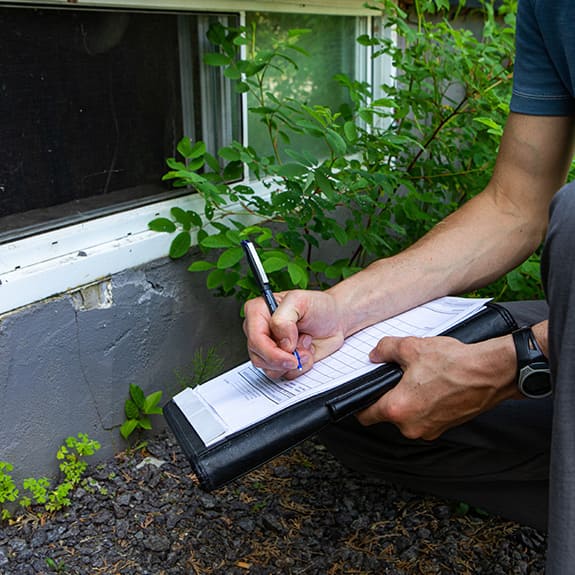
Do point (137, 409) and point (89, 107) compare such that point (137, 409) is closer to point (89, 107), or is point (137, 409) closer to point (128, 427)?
point (128, 427)

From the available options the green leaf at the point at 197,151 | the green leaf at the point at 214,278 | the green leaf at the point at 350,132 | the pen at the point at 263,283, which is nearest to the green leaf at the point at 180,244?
the green leaf at the point at 214,278

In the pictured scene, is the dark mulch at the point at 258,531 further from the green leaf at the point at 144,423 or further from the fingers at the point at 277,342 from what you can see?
the fingers at the point at 277,342

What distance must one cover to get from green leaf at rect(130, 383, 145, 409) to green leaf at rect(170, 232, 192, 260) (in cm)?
43

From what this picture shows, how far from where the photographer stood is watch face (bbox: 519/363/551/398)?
4.44 feet

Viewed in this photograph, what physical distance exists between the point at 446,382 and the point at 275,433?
0.33m

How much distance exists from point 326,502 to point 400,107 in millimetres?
1288

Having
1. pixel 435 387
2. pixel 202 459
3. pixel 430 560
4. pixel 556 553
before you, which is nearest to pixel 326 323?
pixel 435 387

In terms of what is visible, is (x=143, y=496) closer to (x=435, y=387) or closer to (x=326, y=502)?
(x=326, y=502)

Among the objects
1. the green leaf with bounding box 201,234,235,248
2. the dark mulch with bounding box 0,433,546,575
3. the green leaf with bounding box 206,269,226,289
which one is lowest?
the dark mulch with bounding box 0,433,546,575

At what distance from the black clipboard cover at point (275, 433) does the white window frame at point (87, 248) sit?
2.83ft

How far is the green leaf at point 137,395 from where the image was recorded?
2436 millimetres

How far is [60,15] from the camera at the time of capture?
2164 mm

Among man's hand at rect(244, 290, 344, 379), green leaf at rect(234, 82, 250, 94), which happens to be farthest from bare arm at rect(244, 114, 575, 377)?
green leaf at rect(234, 82, 250, 94)

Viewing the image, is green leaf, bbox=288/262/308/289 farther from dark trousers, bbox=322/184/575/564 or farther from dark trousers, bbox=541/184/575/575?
dark trousers, bbox=541/184/575/575
